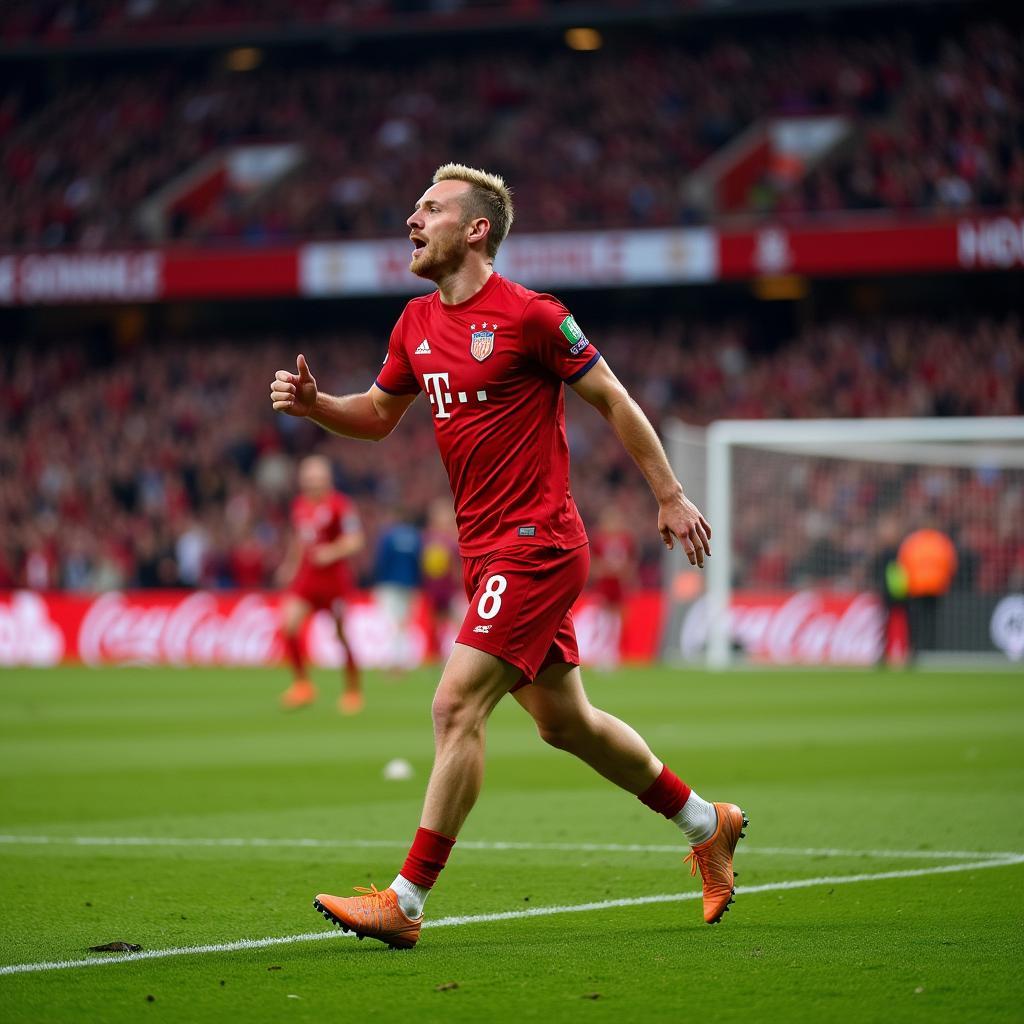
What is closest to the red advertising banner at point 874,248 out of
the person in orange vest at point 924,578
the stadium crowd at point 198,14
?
the person in orange vest at point 924,578

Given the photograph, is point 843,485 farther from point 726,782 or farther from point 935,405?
point 726,782

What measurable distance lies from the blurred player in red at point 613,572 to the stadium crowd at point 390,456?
2008mm

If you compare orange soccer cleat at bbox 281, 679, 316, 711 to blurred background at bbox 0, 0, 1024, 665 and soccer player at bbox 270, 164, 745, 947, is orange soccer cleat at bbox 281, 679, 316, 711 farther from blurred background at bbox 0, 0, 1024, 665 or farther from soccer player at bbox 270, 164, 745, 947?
soccer player at bbox 270, 164, 745, 947

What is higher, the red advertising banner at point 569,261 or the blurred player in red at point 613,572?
the red advertising banner at point 569,261

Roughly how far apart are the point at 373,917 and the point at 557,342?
6.13 ft

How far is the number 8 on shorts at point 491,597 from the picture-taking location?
597cm

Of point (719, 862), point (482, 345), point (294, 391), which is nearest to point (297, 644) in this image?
point (294, 391)

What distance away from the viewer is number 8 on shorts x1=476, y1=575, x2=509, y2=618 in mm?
5969

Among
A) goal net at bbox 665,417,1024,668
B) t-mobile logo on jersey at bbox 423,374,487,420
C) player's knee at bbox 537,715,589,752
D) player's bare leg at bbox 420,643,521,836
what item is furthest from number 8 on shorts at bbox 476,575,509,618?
goal net at bbox 665,417,1024,668

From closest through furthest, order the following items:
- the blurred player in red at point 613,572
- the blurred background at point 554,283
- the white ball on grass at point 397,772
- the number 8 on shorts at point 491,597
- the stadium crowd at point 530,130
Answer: the number 8 on shorts at point 491,597, the white ball on grass at point 397,772, the blurred player in red at point 613,572, the blurred background at point 554,283, the stadium crowd at point 530,130

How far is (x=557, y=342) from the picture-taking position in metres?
6.09

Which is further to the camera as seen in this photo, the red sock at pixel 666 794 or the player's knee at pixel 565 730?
the red sock at pixel 666 794

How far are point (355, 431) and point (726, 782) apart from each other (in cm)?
526

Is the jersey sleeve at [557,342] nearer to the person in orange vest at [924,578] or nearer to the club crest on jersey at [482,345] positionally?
the club crest on jersey at [482,345]
